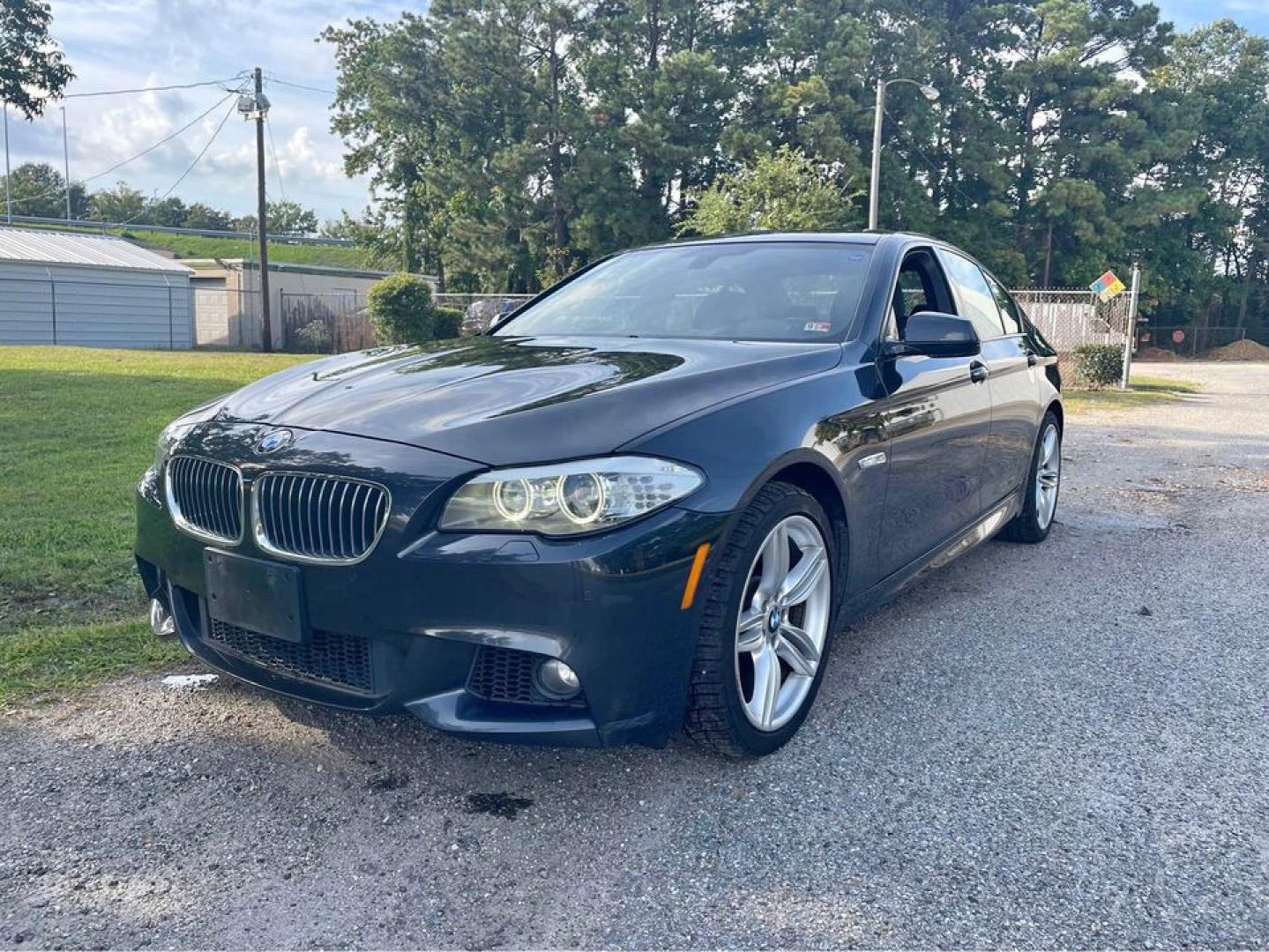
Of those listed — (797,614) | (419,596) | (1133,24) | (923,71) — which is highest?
(1133,24)

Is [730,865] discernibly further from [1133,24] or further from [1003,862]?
[1133,24]

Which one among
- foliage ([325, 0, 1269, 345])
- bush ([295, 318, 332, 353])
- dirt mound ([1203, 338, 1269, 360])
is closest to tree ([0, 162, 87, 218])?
foliage ([325, 0, 1269, 345])

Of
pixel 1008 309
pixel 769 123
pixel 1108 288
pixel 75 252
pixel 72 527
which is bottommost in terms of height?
pixel 72 527

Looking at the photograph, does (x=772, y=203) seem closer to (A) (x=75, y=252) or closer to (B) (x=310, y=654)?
(B) (x=310, y=654)

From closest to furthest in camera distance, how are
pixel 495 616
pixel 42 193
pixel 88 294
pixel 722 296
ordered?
pixel 495 616
pixel 722 296
pixel 88 294
pixel 42 193

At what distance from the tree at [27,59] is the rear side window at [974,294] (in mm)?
16115

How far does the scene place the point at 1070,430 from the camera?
40.1 ft

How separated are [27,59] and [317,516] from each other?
17.4 meters

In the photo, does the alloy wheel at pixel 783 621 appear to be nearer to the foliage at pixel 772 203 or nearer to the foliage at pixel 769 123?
the foliage at pixel 772 203

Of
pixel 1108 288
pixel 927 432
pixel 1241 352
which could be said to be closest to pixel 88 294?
pixel 1108 288

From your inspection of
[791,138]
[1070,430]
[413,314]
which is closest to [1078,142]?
[791,138]

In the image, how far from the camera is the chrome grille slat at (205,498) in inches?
109

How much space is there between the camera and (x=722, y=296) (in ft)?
13.1

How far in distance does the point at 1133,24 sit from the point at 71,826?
49.9 m
